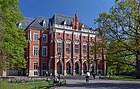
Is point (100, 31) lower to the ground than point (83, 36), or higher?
lower

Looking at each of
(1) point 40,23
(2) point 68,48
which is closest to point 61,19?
(1) point 40,23

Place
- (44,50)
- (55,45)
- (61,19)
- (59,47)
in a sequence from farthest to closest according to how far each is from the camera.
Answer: (61,19) → (44,50) → (59,47) → (55,45)

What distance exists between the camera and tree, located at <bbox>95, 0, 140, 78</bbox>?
28.6 m

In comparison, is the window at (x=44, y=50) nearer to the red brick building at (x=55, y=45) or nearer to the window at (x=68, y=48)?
the red brick building at (x=55, y=45)

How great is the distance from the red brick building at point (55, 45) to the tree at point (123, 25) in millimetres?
29268

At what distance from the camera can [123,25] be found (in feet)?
101

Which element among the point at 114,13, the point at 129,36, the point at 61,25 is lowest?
the point at 129,36

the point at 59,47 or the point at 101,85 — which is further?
the point at 59,47

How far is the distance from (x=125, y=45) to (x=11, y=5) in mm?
15737

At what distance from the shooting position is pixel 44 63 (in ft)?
216

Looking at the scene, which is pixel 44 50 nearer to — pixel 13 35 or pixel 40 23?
pixel 40 23

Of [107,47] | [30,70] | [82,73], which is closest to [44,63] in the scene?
[30,70]

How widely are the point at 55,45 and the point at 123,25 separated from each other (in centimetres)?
3537

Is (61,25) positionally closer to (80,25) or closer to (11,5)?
(80,25)
